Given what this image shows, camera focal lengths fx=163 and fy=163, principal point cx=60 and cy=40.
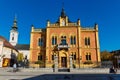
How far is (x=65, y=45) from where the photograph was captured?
3872cm

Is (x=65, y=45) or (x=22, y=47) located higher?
(x=22, y=47)

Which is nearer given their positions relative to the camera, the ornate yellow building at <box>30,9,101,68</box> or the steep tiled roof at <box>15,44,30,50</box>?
the ornate yellow building at <box>30,9,101,68</box>

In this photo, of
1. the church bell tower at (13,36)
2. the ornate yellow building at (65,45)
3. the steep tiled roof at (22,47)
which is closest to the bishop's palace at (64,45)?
the ornate yellow building at (65,45)

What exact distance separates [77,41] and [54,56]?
6791 mm

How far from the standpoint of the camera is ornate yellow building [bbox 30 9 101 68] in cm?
3853

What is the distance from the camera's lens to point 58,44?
128 feet

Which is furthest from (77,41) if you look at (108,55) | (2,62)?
(108,55)

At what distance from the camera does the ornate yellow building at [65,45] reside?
38.5 meters

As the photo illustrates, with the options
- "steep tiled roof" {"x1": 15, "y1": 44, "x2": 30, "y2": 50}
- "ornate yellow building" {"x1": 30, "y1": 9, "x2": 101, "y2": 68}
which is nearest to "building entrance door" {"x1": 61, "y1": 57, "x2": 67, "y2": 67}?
"ornate yellow building" {"x1": 30, "y1": 9, "x2": 101, "y2": 68}

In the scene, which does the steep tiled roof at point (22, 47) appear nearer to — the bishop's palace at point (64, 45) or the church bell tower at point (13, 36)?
the church bell tower at point (13, 36)

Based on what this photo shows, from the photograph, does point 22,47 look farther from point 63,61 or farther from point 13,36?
point 63,61

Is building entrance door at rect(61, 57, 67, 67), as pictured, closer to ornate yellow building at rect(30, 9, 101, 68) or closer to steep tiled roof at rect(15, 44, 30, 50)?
ornate yellow building at rect(30, 9, 101, 68)

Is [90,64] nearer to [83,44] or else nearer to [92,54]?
[92,54]

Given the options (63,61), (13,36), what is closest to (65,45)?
(63,61)
